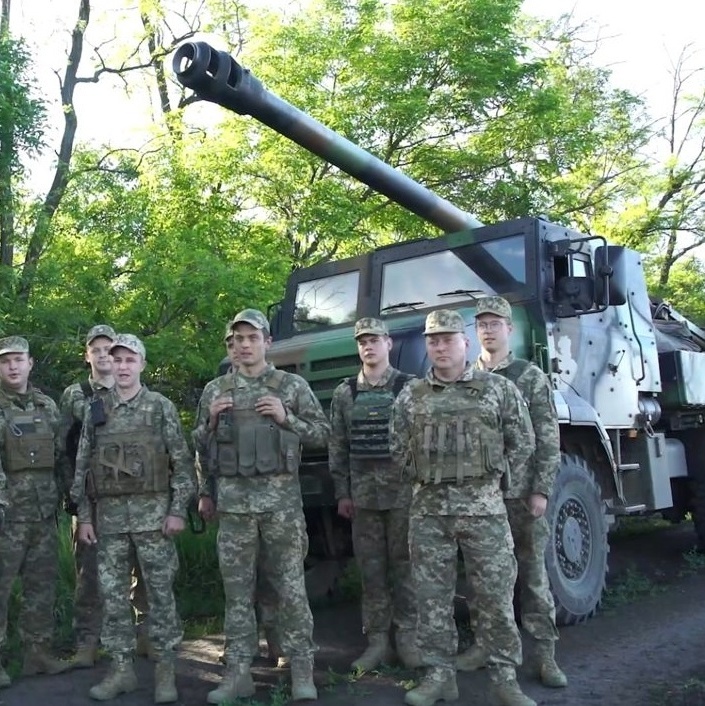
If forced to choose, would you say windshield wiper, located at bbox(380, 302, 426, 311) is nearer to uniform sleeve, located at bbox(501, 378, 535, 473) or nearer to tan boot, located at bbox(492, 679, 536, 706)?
uniform sleeve, located at bbox(501, 378, 535, 473)

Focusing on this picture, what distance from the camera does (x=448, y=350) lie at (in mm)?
3871

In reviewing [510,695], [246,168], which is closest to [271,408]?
[510,695]

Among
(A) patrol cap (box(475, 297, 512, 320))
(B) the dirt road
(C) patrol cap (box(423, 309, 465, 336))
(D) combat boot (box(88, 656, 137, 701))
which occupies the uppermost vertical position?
(A) patrol cap (box(475, 297, 512, 320))

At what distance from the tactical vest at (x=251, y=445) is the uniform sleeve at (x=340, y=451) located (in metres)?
0.54

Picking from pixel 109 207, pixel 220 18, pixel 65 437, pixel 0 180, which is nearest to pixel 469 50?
pixel 220 18

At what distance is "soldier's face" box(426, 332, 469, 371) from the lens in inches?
152

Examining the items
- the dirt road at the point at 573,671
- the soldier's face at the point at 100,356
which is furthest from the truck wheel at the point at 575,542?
the soldier's face at the point at 100,356

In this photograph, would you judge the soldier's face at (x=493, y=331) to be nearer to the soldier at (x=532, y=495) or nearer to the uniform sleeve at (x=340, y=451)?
the soldier at (x=532, y=495)

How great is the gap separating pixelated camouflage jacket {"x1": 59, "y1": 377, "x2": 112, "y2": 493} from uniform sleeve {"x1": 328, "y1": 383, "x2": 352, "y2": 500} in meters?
1.14

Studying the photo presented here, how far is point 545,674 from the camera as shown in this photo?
418 centimetres

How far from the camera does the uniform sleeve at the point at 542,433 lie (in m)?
4.15

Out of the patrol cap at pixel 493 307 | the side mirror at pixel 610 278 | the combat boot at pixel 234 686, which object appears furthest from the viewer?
the side mirror at pixel 610 278

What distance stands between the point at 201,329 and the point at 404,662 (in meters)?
4.75

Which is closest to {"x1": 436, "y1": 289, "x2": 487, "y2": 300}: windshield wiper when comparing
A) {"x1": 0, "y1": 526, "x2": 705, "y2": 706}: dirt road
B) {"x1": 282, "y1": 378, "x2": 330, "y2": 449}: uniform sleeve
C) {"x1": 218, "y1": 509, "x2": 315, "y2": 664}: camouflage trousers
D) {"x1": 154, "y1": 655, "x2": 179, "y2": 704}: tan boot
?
{"x1": 282, "y1": 378, "x2": 330, "y2": 449}: uniform sleeve
